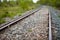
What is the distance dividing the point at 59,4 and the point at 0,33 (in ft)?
79.0

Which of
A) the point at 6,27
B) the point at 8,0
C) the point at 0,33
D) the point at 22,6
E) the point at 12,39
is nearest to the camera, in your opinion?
the point at 12,39

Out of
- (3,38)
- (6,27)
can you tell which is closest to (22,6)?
(6,27)

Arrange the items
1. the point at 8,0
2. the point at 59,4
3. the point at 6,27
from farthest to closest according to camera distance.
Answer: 1. the point at 8,0
2. the point at 59,4
3. the point at 6,27

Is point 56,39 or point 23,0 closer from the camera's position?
point 56,39

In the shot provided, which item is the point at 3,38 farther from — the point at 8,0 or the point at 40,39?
the point at 8,0

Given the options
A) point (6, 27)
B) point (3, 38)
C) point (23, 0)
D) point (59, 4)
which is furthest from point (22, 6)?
point (3, 38)

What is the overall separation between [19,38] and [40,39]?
0.78 meters

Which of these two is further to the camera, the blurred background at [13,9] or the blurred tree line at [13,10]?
the blurred tree line at [13,10]

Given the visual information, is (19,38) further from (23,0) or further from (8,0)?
(8,0)

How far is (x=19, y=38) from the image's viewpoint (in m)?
4.94

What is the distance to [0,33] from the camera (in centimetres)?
561

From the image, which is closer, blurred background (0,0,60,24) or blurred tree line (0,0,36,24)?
blurred background (0,0,60,24)

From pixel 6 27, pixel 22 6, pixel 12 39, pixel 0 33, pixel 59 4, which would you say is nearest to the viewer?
pixel 12 39

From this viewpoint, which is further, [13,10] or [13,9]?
[13,9]
